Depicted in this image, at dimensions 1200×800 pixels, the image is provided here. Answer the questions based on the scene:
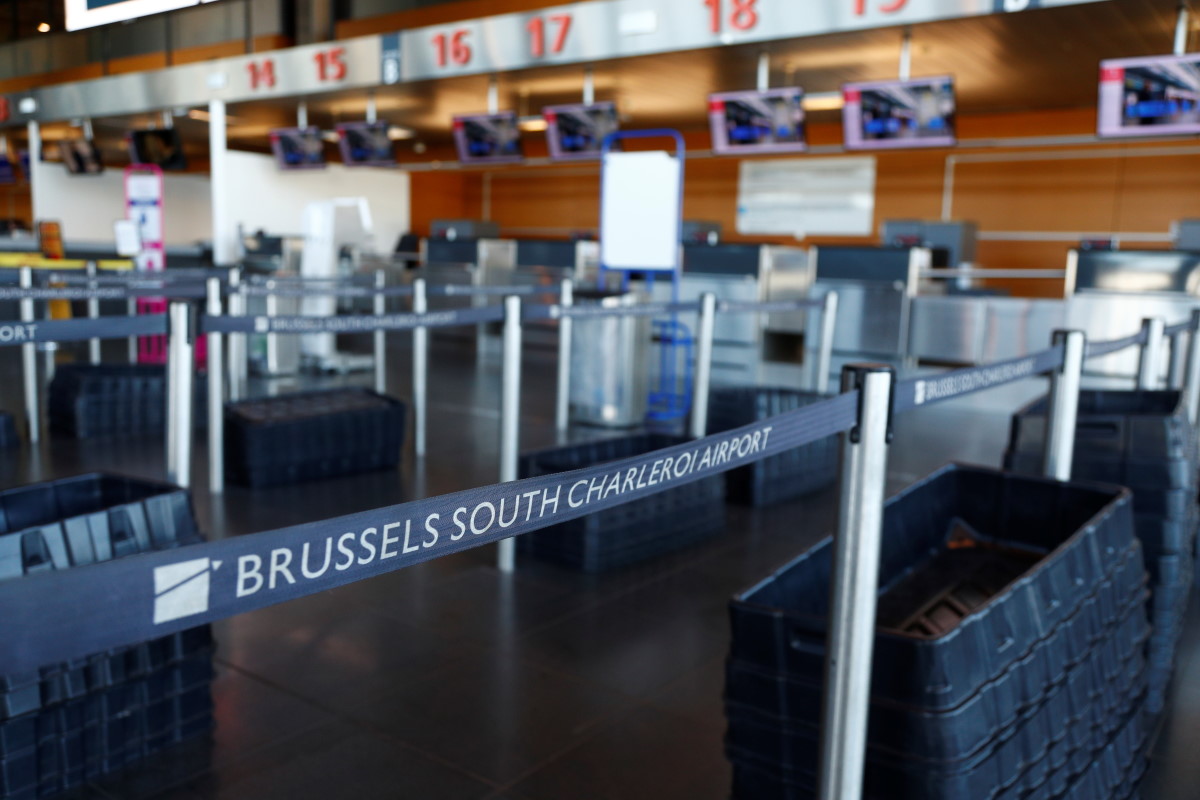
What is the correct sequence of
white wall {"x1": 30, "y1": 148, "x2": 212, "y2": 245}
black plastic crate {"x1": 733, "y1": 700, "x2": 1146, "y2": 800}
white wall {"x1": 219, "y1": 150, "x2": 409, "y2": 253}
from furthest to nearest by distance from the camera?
white wall {"x1": 30, "y1": 148, "x2": 212, "y2": 245}, white wall {"x1": 219, "y1": 150, "x2": 409, "y2": 253}, black plastic crate {"x1": 733, "y1": 700, "x2": 1146, "y2": 800}

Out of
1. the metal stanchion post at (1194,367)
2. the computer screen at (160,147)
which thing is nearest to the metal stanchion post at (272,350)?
the computer screen at (160,147)

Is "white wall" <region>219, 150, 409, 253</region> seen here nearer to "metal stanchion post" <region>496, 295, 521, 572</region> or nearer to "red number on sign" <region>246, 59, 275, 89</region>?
"red number on sign" <region>246, 59, 275, 89</region>

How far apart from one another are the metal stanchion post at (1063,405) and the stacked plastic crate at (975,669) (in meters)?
0.27

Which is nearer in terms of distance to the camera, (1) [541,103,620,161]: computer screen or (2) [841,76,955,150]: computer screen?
(2) [841,76,955,150]: computer screen

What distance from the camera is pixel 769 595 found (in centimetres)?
186

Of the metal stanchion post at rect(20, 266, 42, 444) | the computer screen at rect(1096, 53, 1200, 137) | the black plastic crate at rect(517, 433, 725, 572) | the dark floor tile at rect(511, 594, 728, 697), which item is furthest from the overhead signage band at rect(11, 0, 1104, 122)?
the dark floor tile at rect(511, 594, 728, 697)

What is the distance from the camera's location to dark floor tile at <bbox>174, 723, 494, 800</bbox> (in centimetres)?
201

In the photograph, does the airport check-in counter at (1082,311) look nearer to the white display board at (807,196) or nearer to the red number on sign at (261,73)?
the white display board at (807,196)

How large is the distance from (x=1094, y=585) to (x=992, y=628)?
548 millimetres

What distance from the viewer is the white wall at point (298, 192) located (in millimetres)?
11430

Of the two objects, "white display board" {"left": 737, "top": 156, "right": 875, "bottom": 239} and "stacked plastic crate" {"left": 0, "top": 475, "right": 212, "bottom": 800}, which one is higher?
"white display board" {"left": 737, "top": 156, "right": 875, "bottom": 239}

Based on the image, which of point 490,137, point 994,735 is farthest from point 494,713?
point 490,137

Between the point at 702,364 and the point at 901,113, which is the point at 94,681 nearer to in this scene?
the point at 702,364

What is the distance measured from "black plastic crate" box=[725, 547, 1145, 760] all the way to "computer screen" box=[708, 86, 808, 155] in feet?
22.4
